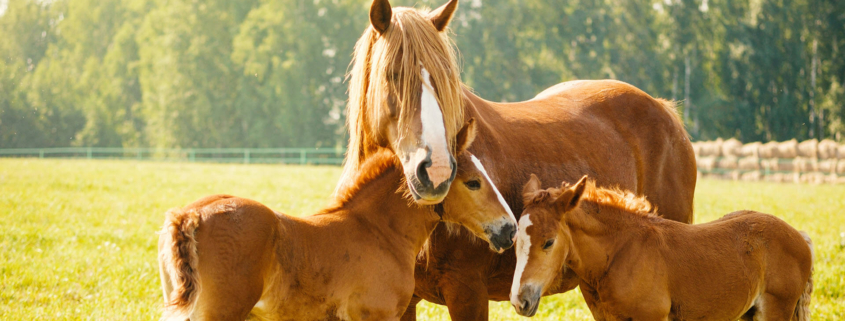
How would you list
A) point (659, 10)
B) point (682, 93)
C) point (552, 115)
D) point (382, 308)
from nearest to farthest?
point (382, 308) < point (552, 115) < point (682, 93) < point (659, 10)

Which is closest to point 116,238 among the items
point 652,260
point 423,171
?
point 423,171

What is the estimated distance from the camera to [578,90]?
17.6 feet

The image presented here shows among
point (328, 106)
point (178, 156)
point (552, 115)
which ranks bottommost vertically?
point (178, 156)

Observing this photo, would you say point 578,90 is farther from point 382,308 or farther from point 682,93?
point 682,93

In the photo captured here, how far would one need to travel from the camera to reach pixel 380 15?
3.40m

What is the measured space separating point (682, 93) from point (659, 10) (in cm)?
681

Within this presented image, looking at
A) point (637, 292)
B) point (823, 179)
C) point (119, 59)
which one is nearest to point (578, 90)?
point (637, 292)

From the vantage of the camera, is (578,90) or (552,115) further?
(578,90)

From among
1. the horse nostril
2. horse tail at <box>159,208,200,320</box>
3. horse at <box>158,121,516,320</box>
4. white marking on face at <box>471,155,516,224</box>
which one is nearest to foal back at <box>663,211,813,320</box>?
white marking on face at <box>471,155,516,224</box>

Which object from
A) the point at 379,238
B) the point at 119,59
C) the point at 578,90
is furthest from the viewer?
the point at 119,59

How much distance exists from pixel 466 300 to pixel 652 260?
1246mm

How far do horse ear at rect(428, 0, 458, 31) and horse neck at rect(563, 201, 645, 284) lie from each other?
54.7 inches

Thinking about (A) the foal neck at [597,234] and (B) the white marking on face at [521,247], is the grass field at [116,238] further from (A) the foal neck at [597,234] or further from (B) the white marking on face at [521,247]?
(B) the white marking on face at [521,247]

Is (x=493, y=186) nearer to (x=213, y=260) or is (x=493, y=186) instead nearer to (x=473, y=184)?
(x=473, y=184)
